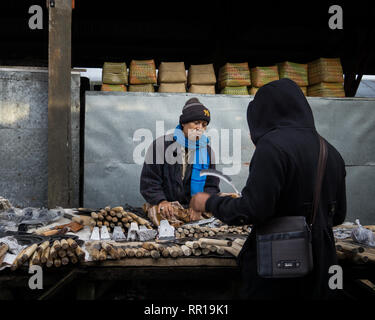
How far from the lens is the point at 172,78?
18.6 feet

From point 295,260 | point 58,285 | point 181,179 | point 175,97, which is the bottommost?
point 58,285

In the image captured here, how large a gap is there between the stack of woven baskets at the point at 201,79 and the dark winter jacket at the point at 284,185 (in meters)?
3.80

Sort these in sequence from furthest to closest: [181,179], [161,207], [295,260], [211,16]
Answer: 1. [211,16]
2. [181,179]
3. [161,207]
4. [295,260]

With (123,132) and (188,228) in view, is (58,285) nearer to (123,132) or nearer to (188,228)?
(188,228)

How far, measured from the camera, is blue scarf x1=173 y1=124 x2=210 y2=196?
373 centimetres

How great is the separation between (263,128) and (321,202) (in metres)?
0.52

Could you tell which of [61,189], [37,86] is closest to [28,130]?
[37,86]

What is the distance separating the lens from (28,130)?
5.20 meters

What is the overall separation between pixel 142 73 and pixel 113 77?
48cm

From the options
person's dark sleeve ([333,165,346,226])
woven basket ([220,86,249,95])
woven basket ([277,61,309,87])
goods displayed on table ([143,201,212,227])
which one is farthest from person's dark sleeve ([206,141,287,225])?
woven basket ([277,61,309,87])

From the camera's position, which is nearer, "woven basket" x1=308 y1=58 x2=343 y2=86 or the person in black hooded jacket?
the person in black hooded jacket

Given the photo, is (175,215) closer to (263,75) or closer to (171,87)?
(171,87)

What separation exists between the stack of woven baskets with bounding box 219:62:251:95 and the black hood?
13.0 ft

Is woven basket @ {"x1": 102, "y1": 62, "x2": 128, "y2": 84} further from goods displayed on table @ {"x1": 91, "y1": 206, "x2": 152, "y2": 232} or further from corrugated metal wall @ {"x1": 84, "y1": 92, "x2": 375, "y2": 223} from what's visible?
goods displayed on table @ {"x1": 91, "y1": 206, "x2": 152, "y2": 232}
